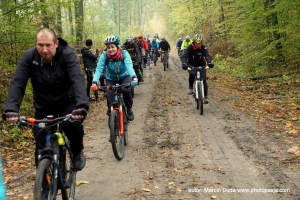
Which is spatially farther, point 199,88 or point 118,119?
point 199,88

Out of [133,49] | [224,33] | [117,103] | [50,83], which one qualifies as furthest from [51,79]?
[224,33]

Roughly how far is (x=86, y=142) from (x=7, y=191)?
2.96 meters

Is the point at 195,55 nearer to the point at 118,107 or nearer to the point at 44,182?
the point at 118,107

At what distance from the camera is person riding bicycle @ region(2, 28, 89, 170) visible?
12.8ft

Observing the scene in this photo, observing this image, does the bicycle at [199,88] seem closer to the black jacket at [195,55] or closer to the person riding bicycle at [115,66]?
the black jacket at [195,55]

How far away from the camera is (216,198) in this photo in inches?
192

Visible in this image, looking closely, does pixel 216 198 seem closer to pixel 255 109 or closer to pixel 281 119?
pixel 281 119

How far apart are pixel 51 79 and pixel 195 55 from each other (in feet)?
Answer: 24.9

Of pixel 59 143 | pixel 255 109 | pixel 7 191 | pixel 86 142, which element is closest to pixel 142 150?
pixel 86 142

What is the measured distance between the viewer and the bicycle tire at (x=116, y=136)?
6.51 metres

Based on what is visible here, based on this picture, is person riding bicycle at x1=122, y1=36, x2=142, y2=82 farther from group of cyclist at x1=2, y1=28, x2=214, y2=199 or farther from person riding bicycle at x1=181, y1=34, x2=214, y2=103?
group of cyclist at x1=2, y1=28, x2=214, y2=199

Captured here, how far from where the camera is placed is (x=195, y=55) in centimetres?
1107

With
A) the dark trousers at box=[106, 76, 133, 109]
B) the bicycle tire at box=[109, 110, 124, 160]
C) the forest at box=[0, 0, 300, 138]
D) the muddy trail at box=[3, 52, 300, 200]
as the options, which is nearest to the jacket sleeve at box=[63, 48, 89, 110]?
the muddy trail at box=[3, 52, 300, 200]

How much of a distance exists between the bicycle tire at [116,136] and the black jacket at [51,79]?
234cm
